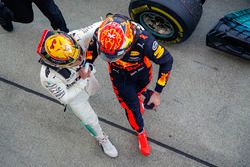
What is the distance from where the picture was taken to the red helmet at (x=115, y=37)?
77.7 inches

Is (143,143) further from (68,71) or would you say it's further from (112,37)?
(112,37)

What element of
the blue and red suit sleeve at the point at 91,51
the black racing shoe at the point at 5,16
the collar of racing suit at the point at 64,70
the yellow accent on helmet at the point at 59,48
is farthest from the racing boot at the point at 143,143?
the black racing shoe at the point at 5,16

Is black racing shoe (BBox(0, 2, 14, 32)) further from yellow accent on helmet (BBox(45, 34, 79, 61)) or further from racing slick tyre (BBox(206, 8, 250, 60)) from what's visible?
racing slick tyre (BBox(206, 8, 250, 60))

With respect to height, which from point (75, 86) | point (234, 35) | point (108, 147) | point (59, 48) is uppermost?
point (59, 48)

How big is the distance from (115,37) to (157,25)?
1.80 meters

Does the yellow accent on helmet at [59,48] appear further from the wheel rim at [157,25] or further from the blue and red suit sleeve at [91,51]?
the wheel rim at [157,25]

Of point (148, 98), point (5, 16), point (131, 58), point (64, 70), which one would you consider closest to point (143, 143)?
point (148, 98)

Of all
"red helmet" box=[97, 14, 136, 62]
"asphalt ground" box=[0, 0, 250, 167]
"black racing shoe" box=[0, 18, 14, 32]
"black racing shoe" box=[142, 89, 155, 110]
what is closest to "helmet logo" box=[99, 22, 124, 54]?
"red helmet" box=[97, 14, 136, 62]

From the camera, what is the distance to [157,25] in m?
3.63

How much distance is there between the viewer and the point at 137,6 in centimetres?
347

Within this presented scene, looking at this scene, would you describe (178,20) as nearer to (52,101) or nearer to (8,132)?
(52,101)

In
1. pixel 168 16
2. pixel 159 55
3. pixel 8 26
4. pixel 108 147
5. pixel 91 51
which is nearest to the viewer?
pixel 159 55

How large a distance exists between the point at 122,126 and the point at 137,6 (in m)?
1.54

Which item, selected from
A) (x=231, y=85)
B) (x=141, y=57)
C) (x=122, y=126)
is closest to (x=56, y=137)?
(x=122, y=126)
